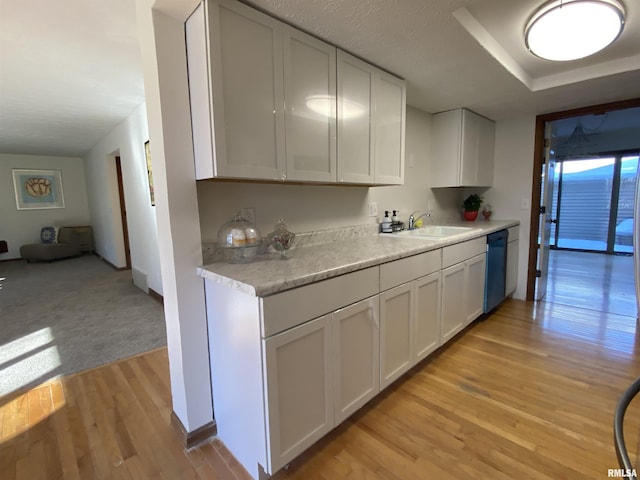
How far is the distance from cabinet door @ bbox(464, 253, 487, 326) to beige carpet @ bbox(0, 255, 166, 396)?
8.57 ft

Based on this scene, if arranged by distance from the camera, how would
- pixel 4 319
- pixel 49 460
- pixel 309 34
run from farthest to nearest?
pixel 4 319, pixel 309 34, pixel 49 460

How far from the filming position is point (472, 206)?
11.7ft

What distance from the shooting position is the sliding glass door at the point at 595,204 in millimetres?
5832

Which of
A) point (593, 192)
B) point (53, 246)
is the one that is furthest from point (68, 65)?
point (593, 192)

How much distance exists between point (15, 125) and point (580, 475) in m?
6.40

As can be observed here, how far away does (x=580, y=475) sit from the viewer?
1.32m

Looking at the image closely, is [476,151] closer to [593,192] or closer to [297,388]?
[297,388]

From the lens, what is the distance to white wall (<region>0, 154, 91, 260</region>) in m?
6.41

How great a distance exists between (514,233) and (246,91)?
3.23 meters

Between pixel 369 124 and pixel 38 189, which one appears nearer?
pixel 369 124

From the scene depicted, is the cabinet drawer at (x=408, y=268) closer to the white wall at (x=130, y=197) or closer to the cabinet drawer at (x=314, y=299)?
the cabinet drawer at (x=314, y=299)

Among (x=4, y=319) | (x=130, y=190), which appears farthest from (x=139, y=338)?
(x=130, y=190)

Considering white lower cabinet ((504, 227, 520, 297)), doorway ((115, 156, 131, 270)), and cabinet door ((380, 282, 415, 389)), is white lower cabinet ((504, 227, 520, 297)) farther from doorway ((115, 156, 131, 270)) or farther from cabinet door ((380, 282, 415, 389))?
doorway ((115, 156, 131, 270))

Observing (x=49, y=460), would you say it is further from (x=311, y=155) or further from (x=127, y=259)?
(x=127, y=259)
